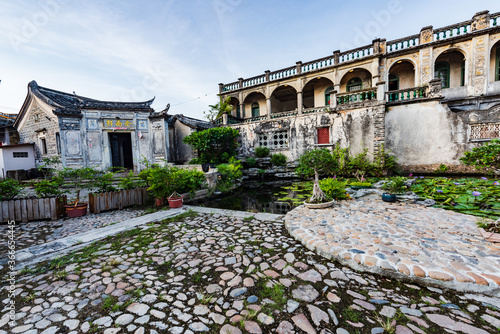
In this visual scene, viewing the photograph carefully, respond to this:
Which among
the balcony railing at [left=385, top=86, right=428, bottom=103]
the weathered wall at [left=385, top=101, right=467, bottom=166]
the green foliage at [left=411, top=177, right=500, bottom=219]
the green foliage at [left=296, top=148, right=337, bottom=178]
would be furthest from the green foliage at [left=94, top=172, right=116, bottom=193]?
the balcony railing at [left=385, top=86, right=428, bottom=103]

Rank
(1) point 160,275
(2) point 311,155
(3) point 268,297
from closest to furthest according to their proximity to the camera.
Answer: (3) point 268,297 < (1) point 160,275 < (2) point 311,155

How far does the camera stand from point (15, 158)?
1315 cm

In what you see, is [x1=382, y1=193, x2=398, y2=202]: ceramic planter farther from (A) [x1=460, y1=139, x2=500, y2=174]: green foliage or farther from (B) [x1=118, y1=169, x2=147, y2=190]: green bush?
(B) [x1=118, y1=169, x2=147, y2=190]: green bush

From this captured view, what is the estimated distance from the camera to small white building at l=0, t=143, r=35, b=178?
41.1ft

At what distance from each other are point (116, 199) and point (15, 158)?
43.5 feet

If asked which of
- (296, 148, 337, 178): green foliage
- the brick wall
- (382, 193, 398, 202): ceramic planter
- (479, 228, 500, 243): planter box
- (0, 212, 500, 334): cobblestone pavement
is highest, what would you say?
the brick wall

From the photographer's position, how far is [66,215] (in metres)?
5.78

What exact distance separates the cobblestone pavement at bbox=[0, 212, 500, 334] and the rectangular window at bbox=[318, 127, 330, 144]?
10.7 metres

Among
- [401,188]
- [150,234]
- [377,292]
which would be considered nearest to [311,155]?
[401,188]

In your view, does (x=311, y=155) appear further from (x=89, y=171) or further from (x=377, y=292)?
(x=89, y=171)

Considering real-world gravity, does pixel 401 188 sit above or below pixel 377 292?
above

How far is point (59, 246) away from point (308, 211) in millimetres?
5228

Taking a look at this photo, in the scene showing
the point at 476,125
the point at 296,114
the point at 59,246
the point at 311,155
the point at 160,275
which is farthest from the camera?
the point at 296,114

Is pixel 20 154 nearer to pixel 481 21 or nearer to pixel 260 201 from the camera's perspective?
pixel 260 201
